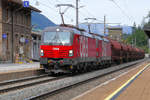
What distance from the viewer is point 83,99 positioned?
367 inches

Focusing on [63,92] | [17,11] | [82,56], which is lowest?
[63,92]

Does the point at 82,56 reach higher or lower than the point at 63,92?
higher

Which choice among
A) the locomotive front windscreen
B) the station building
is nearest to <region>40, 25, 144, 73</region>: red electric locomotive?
the locomotive front windscreen

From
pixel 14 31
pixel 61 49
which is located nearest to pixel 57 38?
pixel 61 49

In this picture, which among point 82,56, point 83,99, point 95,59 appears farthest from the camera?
point 95,59

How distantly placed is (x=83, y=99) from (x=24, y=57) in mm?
28230

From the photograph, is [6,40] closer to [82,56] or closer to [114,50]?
[114,50]

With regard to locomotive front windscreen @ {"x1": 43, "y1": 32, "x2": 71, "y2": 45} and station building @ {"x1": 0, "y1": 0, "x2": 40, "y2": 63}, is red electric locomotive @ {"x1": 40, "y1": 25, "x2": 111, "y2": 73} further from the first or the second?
station building @ {"x1": 0, "y1": 0, "x2": 40, "y2": 63}

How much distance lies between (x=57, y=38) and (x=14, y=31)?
1677 cm

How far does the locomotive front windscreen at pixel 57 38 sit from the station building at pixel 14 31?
1317cm

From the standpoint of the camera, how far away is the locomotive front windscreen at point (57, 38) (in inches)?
713

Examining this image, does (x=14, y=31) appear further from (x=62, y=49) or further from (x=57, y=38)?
(x=62, y=49)

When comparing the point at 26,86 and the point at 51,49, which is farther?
the point at 51,49

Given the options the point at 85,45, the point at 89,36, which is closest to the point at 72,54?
the point at 85,45
